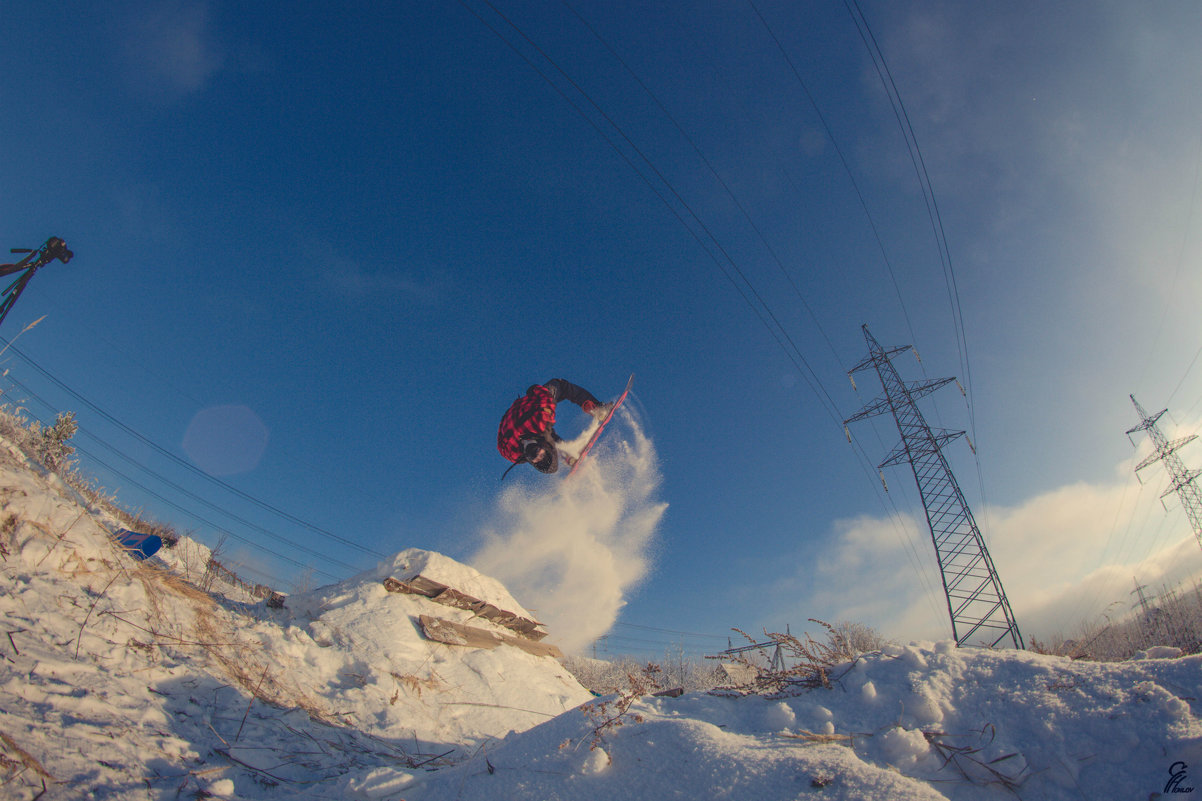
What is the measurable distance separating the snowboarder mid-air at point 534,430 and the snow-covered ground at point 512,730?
4.56 m

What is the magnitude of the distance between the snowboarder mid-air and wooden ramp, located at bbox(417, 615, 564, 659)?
3286 millimetres

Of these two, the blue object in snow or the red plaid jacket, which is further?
the red plaid jacket

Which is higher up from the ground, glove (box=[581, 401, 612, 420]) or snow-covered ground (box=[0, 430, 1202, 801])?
glove (box=[581, 401, 612, 420])

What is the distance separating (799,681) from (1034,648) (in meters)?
2.45

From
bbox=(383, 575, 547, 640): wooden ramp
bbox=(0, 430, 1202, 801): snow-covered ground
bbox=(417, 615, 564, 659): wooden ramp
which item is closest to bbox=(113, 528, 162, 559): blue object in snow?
bbox=(0, 430, 1202, 801): snow-covered ground

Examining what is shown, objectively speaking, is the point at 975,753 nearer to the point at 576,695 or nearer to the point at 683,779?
the point at 683,779

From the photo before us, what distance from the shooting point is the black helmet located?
9.03 metres

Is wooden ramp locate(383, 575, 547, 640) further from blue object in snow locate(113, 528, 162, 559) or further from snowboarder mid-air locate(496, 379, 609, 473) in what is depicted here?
blue object in snow locate(113, 528, 162, 559)

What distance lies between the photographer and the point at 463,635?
9359 millimetres

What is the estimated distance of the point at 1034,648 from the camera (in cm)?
442

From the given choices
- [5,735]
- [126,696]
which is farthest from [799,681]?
[126,696]

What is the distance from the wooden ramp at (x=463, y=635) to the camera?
29.3 feet

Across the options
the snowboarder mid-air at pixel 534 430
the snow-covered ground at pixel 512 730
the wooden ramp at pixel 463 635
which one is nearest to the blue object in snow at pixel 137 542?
the snow-covered ground at pixel 512 730

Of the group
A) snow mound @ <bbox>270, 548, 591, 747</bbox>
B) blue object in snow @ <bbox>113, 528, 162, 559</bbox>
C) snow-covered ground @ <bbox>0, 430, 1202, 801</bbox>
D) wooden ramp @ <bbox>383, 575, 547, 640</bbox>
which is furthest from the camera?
wooden ramp @ <bbox>383, 575, 547, 640</bbox>
